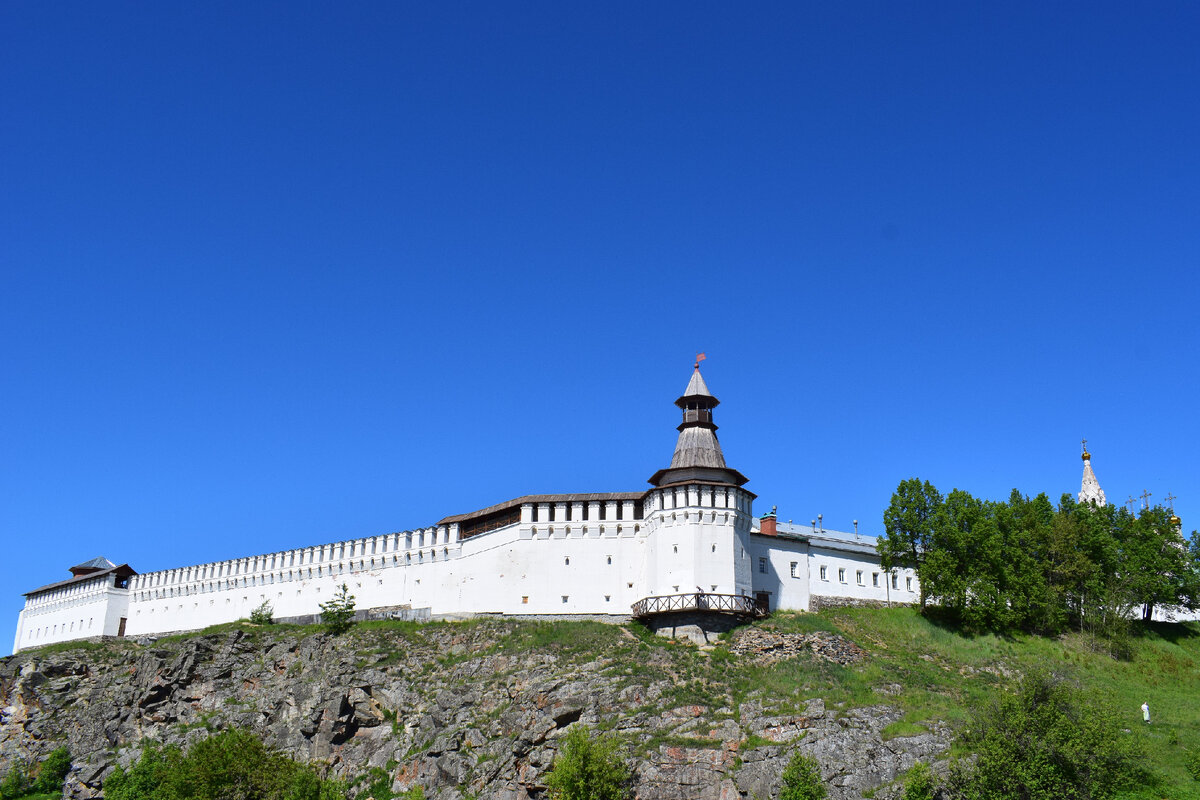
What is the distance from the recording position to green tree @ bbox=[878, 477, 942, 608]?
76938 millimetres

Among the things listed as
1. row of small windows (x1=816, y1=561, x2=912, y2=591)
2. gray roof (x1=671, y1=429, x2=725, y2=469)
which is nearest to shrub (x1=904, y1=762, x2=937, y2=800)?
row of small windows (x1=816, y1=561, x2=912, y2=591)

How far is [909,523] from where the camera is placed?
76.9m

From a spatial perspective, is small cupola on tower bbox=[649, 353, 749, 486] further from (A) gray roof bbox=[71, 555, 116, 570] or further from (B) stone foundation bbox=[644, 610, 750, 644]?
(A) gray roof bbox=[71, 555, 116, 570]

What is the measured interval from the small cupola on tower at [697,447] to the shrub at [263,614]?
1598 inches

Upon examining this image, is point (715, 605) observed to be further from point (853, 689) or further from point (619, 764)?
Result: point (619, 764)

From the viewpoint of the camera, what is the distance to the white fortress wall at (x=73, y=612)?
108 m

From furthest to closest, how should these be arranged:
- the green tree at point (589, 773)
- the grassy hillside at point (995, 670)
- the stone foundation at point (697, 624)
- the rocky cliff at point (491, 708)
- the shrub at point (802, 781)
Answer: the stone foundation at point (697, 624)
the grassy hillside at point (995, 670)
the rocky cliff at point (491, 708)
the green tree at point (589, 773)
the shrub at point (802, 781)

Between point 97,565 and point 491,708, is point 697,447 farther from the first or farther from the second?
point 97,565

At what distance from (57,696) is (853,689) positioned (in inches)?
2889

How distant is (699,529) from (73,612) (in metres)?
81.5

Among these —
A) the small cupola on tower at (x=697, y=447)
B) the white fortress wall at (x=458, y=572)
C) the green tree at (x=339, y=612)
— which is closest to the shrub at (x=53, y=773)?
the white fortress wall at (x=458, y=572)

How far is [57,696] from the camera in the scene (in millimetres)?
91438

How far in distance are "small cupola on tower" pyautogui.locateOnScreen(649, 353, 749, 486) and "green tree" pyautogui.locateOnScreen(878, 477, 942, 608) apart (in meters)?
12.9

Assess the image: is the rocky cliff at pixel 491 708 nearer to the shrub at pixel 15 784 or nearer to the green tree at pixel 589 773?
the green tree at pixel 589 773
